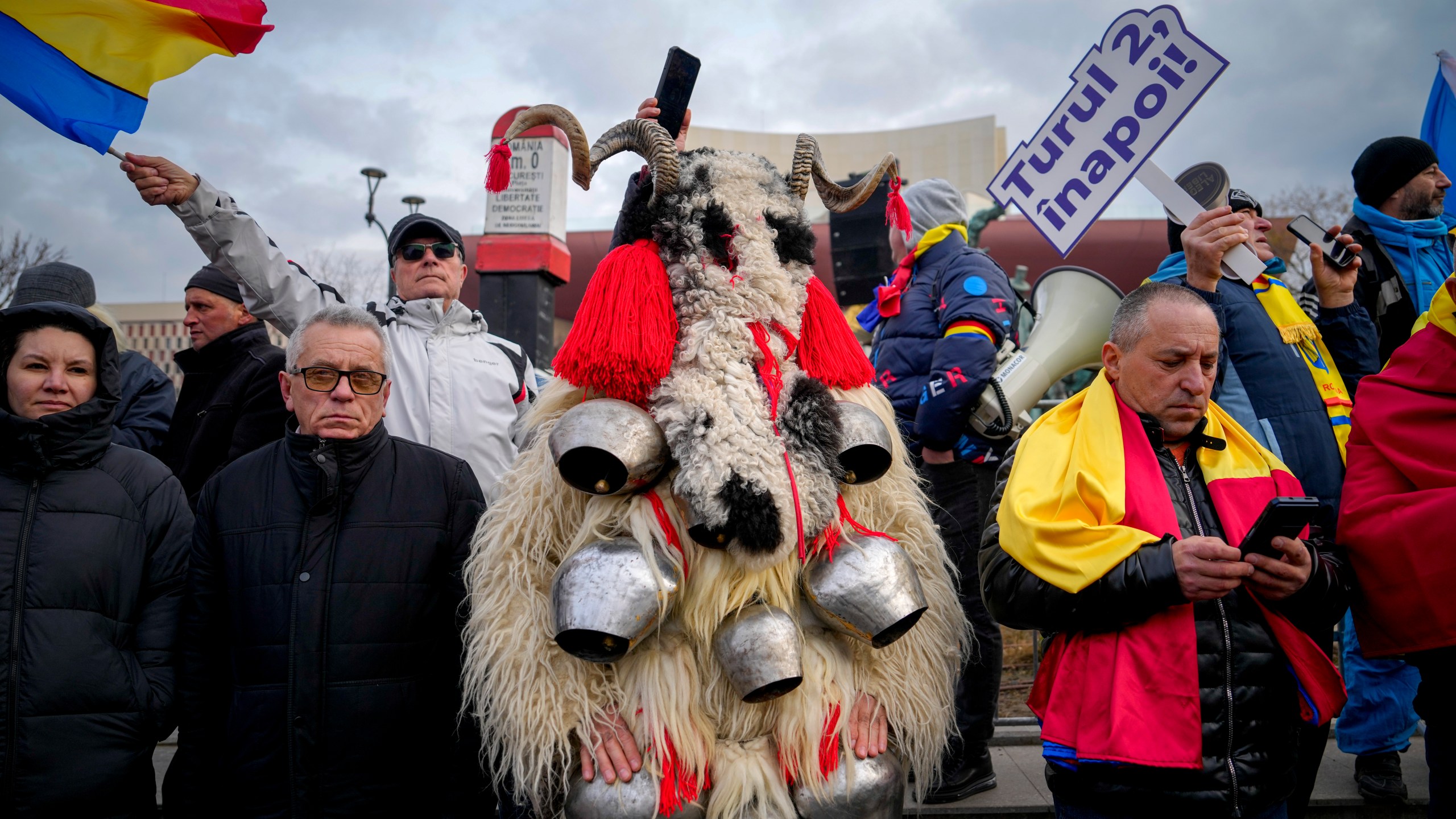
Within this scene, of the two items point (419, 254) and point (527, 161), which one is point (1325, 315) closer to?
point (419, 254)

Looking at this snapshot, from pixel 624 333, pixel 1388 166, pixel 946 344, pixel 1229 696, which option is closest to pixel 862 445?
pixel 624 333

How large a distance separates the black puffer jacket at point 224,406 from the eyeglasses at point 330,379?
1000mm

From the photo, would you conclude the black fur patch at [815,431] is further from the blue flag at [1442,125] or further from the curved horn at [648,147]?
the blue flag at [1442,125]

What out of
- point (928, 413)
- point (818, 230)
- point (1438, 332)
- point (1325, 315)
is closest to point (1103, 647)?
point (1438, 332)

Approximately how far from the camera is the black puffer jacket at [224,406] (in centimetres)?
312

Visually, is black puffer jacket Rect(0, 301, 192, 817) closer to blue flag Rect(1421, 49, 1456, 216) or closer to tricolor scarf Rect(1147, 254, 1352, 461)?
tricolor scarf Rect(1147, 254, 1352, 461)

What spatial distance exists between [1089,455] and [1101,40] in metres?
1.71

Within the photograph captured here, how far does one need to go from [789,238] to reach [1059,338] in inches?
80.8

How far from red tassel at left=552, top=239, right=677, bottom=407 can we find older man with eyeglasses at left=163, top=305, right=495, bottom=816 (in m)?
0.58

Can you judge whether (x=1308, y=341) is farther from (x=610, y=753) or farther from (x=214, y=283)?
(x=214, y=283)

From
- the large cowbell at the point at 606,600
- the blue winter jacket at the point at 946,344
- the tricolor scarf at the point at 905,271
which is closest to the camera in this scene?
the large cowbell at the point at 606,600

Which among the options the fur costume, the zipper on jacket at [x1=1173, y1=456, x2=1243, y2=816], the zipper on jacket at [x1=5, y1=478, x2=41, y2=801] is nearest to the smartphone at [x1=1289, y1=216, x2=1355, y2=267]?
→ the zipper on jacket at [x1=1173, y1=456, x2=1243, y2=816]

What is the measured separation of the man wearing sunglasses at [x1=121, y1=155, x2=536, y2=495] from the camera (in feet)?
8.83

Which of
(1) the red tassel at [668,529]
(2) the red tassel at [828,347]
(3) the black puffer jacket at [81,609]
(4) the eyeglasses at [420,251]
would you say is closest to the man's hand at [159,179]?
(3) the black puffer jacket at [81,609]
